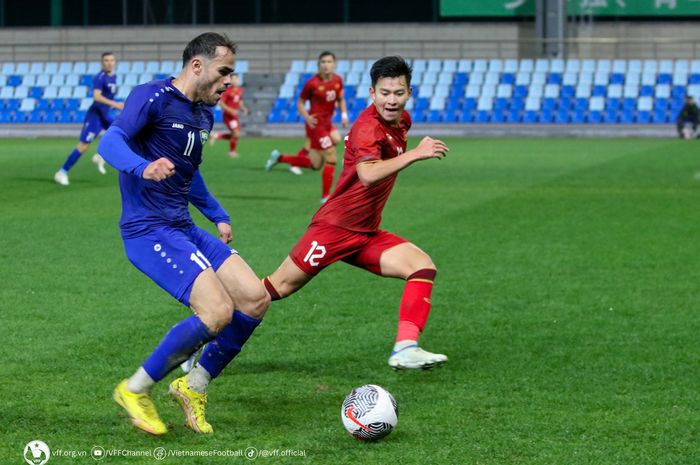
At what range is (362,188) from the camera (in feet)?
22.9

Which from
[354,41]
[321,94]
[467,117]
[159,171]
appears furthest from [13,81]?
[159,171]

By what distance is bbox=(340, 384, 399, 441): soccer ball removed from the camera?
209 inches

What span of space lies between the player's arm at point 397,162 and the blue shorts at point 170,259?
3.88ft

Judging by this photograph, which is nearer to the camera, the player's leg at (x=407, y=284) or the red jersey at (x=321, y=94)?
the player's leg at (x=407, y=284)

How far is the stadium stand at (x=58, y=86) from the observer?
39562mm

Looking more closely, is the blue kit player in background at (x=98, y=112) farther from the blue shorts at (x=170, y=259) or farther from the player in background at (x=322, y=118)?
the blue shorts at (x=170, y=259)

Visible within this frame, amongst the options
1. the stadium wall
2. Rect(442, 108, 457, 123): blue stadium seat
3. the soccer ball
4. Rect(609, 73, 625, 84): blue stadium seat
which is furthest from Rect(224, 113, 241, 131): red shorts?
the soccer ball

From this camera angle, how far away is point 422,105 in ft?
123

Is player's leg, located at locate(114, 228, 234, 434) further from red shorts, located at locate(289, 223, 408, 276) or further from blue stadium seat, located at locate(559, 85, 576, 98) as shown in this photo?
blue stadium seat, located at locate(559, 85, 576, 98)

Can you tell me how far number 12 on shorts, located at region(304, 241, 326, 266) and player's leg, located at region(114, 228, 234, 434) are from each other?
4.63 ft

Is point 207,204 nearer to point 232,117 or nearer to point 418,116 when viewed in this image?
point 232,117

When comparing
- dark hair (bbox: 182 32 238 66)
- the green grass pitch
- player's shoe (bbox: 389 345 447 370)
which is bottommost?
the green grass pitch

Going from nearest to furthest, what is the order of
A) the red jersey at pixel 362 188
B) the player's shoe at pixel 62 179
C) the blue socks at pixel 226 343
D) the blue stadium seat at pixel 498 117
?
the blue socks at pixel 226 343
the red jersey at pixel 362 188
the player's shoe at pixel 62 179
the blue stadium seat at pixel 498 117

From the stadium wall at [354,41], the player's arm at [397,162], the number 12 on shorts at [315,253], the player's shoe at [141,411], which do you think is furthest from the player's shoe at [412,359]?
the stadium wall at [354,41]
